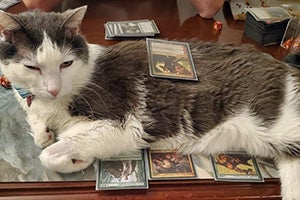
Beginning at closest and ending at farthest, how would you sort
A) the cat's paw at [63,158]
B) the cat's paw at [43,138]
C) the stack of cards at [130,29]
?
1. the cat's paw at [63,158]
2. the cat's paw at [43,138]
3. the stack of cards at [130,29]

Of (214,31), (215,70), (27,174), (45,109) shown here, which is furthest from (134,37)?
(27,174)

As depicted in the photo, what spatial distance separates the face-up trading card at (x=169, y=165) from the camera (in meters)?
1.00

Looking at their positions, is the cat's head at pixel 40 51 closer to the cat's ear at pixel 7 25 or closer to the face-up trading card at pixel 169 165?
the cat's ear at pixel 7 25

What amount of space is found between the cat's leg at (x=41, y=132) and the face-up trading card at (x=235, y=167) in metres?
0.52

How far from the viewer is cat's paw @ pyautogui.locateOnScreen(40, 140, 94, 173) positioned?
36.7 inches

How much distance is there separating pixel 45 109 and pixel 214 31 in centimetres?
101

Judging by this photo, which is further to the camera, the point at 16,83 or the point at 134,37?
the point at 134,37

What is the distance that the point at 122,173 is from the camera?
0.99m

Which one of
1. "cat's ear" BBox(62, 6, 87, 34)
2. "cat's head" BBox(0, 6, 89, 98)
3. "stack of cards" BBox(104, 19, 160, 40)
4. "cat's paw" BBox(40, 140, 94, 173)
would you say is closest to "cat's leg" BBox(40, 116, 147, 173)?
"cat's paw" BBox(40, 140, 94, 173)

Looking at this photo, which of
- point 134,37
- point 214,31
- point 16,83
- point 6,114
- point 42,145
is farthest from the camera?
point 214,31

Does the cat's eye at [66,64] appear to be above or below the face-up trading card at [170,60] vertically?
above

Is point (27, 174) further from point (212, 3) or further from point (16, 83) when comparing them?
point (212, 3)

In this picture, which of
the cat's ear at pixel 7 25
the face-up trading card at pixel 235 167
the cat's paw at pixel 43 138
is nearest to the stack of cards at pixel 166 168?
the face-up trading card at pixel 235 167

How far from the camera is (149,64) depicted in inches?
43.8
